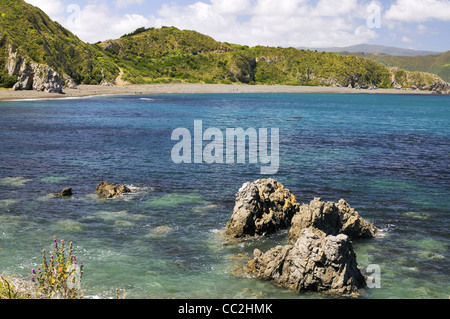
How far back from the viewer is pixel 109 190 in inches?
1132

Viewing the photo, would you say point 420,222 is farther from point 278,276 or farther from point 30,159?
point 30,159

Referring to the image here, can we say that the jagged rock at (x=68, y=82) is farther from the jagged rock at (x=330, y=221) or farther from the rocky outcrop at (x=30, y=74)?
the jagged rock at (x=330, y=221)

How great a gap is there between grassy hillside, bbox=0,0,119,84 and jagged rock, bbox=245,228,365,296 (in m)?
130

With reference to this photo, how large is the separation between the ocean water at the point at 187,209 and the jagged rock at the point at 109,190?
0.58 meters

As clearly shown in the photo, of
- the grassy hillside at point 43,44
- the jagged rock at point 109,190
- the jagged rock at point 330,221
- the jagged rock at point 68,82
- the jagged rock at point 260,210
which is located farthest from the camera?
the jagged rock at point 68,82

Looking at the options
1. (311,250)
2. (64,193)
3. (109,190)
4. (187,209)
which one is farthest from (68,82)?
(311,250)

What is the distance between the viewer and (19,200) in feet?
90.3

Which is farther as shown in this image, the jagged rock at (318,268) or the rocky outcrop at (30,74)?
the rocky outcrop at (30,74)

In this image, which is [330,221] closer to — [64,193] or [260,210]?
[260,210]

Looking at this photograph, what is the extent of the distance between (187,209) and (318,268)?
39.0 ft

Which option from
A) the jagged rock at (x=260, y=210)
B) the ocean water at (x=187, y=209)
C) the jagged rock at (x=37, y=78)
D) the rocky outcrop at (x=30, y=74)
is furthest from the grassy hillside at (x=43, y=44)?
the jagged rock at (x=260, y=210)

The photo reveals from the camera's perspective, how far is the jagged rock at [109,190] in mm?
28531

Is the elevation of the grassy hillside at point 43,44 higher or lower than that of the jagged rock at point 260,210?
higher

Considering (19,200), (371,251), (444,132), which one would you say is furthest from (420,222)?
(444,132)
